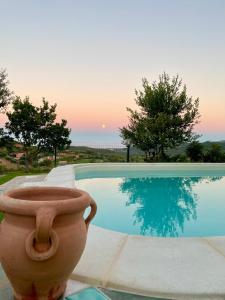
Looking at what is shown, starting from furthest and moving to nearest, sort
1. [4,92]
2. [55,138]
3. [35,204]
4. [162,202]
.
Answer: [55,138] → [4,92] → [162,202] → [35,204]

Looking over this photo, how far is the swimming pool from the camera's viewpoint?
22.6 ft

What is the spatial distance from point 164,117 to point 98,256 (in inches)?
619

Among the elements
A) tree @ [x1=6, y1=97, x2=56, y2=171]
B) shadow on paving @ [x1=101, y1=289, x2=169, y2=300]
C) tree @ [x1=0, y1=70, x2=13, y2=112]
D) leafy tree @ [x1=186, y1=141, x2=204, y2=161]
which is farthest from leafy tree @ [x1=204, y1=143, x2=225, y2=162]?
shadow on paving @ [x1=101, y1=289, x2=169, y2=300]

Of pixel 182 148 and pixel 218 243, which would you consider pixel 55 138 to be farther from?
pixel 218 243

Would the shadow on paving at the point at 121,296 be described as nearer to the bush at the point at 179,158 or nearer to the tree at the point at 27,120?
the tree at the point at 27,120

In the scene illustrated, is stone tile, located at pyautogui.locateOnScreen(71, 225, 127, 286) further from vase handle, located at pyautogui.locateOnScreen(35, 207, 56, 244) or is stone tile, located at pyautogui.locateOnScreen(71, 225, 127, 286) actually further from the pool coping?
vase handle, located at pyautogui.locateOnScreen(35, 207, 56, 244)

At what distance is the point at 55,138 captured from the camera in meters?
16.6

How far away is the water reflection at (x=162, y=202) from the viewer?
22.9ft

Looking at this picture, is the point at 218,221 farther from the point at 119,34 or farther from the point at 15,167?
the point at 15,167

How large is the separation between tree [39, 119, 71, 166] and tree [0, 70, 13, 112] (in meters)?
2.43

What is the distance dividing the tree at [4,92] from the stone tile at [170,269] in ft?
45.1

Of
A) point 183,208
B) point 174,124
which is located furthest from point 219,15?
point 183,208

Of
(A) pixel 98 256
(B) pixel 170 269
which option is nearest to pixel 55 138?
(A) pixel 98 256

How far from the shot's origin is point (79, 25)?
15.0m
